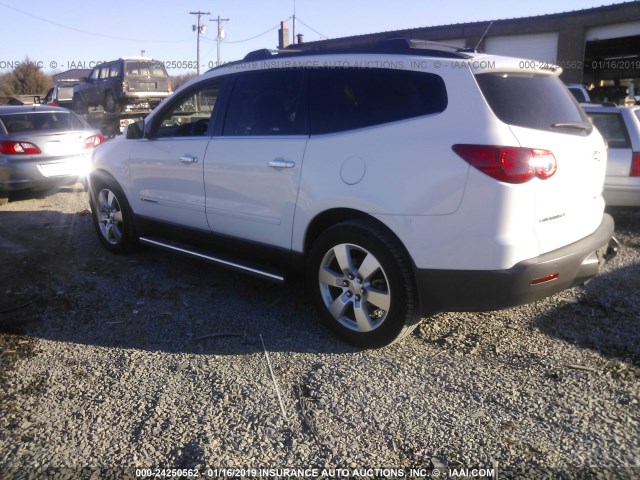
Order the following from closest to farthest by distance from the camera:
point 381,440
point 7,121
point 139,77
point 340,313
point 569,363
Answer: point 381,440 < point 569,363 < point 340,313 < point 7,121 < point 139,77

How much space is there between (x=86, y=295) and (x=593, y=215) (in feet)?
13.0

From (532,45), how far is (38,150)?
65.4ft

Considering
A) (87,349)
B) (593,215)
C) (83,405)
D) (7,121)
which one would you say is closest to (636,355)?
(593,215)

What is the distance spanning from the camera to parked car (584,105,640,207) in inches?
258

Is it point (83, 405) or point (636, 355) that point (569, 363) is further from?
point (83, 405)

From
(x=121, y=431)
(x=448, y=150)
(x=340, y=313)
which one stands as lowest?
(x=121, y=431)

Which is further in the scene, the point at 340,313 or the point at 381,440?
the point at 340,313

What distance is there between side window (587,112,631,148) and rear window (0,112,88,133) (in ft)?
25.8

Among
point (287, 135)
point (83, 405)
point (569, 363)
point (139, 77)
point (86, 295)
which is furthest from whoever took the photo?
point (139, 77)

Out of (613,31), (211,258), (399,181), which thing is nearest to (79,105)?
(613,31)

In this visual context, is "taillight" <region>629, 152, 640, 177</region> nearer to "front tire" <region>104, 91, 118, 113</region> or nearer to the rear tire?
"front tire" <region>104, 91, 118, 113</region>

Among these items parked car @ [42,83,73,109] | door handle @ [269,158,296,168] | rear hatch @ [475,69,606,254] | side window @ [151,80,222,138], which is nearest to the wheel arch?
door handle @ [269,158,296,168]

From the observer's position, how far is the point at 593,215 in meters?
3.68

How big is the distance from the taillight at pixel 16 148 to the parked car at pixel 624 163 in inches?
314
